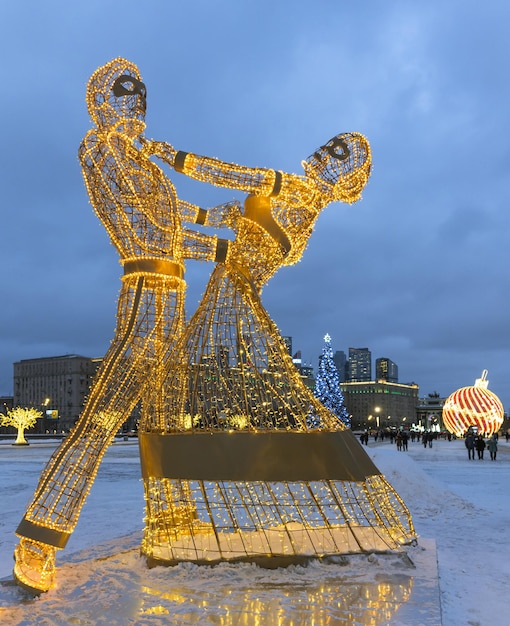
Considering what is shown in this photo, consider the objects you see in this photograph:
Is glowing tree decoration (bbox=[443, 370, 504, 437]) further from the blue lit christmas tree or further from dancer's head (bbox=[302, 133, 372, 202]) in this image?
dancer's head (bbox=[302, 133, 372, 202])

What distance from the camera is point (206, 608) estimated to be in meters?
4.91

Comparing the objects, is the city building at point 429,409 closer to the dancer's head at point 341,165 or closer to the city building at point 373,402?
the city building at point 373,402

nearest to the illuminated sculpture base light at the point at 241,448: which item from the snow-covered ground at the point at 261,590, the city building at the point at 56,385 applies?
the snow-covered ground at the point at 261,590

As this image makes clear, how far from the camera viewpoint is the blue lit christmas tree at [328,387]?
136ft

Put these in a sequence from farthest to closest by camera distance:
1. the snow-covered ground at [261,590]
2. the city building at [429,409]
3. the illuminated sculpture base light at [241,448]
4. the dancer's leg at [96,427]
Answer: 1. the city building at [429,409]
2. the illuminated sculpture base light at [241,448]
3. the dancer's leg at [96,427]
4. the snow-covered ground at [261,590]

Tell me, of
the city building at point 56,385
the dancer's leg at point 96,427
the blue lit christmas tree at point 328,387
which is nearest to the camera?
the dancer's leg at point 96,427

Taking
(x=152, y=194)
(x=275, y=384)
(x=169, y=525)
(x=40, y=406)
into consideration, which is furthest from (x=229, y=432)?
(x=40, y=406)

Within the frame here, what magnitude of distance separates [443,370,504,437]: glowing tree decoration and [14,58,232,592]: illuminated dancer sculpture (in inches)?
1385

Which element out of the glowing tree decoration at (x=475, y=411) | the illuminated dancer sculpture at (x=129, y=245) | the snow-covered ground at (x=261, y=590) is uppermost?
the illuminated dancer sculpture at (x=129, y=245)

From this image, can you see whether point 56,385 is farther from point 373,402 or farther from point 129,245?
point 129,245

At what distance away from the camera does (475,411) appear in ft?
130

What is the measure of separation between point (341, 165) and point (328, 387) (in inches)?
1417

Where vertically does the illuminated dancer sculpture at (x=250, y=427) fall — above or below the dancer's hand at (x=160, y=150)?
below

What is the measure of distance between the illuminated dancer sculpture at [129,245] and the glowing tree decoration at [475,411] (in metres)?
35.2
